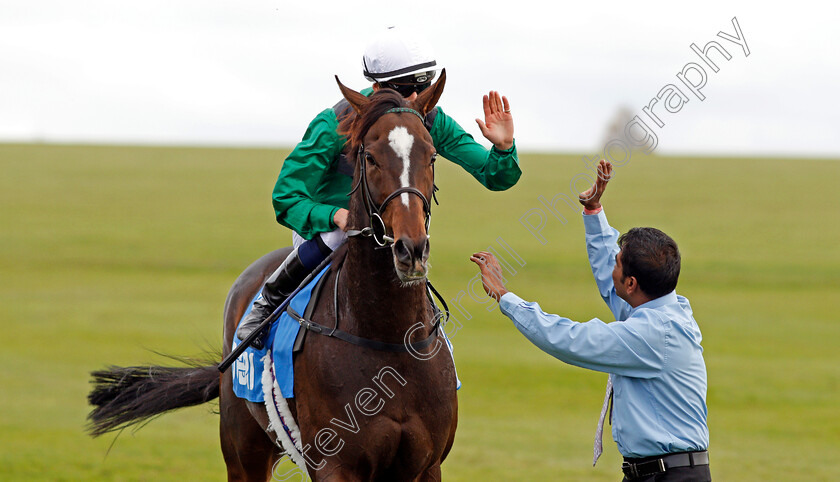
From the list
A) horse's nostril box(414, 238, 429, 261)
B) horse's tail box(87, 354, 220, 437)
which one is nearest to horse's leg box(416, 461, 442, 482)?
horse's nostril box(414, 238, 429, 261)

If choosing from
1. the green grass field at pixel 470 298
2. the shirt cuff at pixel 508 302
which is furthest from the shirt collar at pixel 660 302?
the green grass field at pixel 470 298

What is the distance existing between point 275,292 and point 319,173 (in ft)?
2.29

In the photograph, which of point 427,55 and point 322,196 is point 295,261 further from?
point 427,55

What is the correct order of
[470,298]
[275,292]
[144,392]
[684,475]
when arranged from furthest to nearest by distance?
[470,298], [144,392], [275,292], [684,475]

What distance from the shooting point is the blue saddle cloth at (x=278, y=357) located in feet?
14.2

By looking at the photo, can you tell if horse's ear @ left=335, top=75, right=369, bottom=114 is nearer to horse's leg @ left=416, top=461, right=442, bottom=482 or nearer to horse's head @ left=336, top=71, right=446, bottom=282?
horse's head @ left=336, top=71, right=446, bottom=282

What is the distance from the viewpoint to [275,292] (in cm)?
473

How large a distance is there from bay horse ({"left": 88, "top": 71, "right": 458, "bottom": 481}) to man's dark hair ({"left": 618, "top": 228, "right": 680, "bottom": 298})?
91 cm

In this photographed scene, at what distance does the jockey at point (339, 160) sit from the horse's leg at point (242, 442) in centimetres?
81

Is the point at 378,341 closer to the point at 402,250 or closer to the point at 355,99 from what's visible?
the point at 402,250

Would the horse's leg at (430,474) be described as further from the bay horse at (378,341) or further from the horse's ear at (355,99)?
the horse's ear at (355,99)

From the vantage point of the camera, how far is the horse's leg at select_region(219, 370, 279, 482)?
17.4 ft

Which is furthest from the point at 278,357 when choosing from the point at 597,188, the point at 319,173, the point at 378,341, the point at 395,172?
the point at 597,188

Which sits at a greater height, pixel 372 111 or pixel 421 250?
pixel 372 111
